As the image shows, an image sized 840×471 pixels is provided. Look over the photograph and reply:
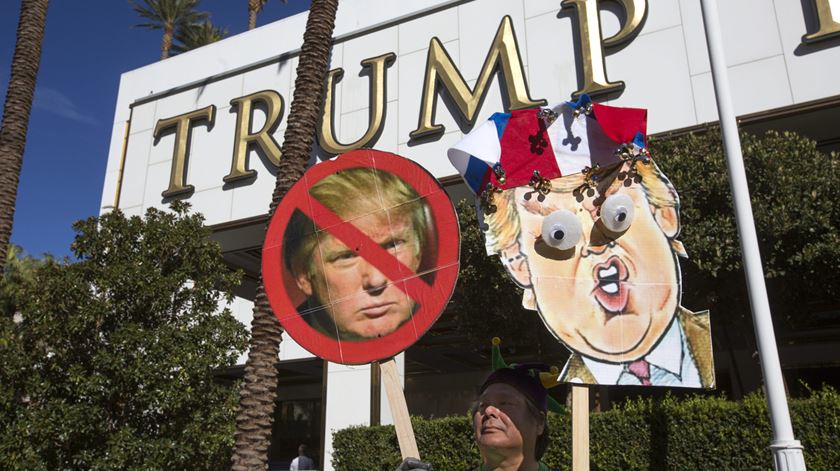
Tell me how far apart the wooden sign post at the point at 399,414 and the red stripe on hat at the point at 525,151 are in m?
1.53

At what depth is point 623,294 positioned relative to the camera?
369 centimetres

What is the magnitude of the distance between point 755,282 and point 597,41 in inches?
321

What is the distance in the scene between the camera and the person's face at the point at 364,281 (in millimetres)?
3381

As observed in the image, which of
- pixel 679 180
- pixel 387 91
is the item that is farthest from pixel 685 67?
pixel 387 91

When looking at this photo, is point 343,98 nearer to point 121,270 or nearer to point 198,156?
point 198,156

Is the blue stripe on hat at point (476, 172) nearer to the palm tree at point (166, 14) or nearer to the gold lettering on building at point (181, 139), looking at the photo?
the gold lettering on building at point (181, 139)

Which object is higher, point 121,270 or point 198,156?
point 198,156

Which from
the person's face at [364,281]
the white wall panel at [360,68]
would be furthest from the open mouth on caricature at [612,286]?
the white wall panel at [360,68]

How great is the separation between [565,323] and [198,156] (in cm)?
1524

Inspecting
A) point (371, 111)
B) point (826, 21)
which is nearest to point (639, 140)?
point (826, 21)

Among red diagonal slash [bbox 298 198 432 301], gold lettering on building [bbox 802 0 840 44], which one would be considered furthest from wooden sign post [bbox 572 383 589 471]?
gold lettering on building [bbox 802 0 840 44]

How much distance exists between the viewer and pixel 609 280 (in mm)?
3730

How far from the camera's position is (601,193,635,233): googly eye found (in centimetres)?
382

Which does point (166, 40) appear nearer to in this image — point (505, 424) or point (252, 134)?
point (252, 134)
